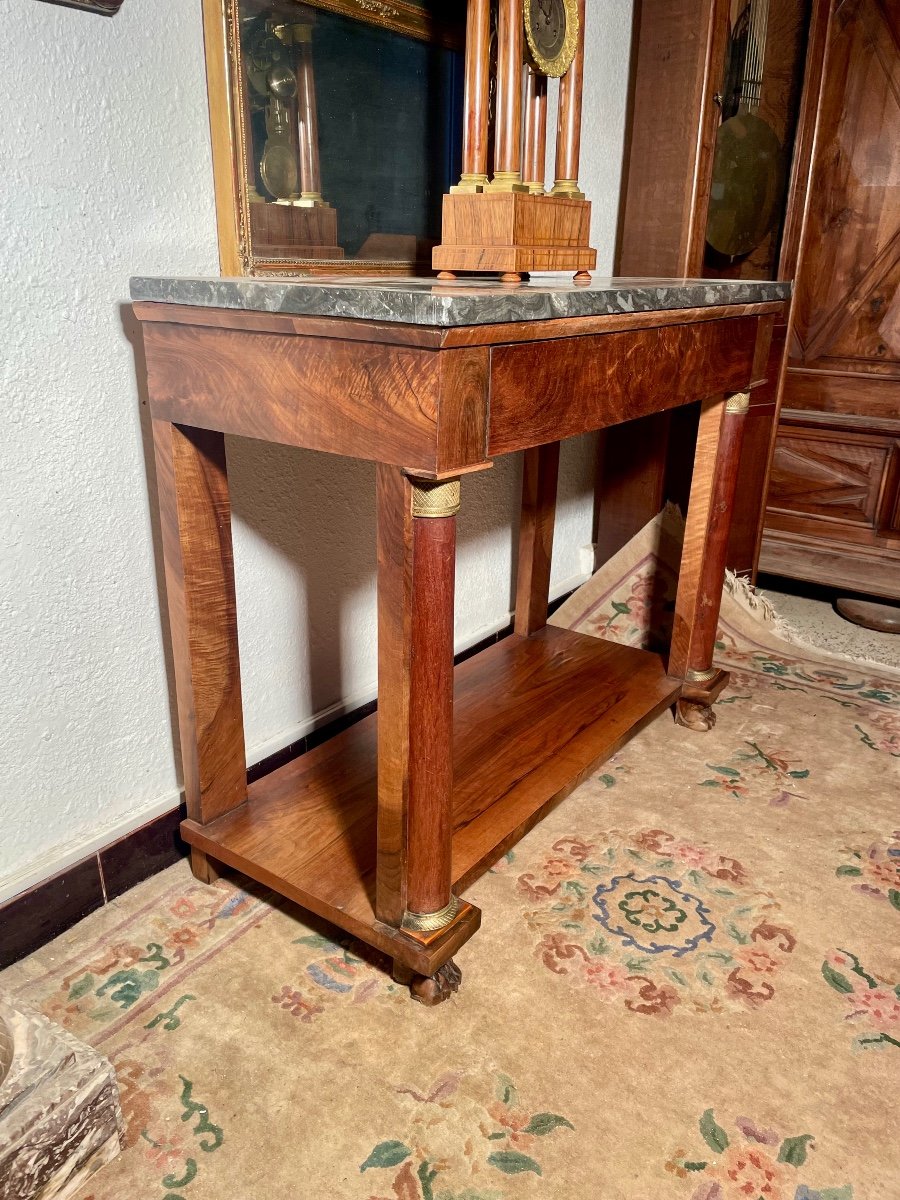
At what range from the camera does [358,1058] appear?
124 cm

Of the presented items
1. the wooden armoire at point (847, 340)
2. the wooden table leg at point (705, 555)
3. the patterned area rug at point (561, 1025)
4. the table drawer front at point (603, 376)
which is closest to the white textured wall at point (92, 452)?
the patterned area rug at point (561, 1025)

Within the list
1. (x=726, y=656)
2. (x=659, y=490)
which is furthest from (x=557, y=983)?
(x=659, y=490)

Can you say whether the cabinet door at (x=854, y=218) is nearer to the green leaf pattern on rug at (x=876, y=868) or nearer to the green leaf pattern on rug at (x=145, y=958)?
the green leaf pattern on rug at (x=876, y=868)

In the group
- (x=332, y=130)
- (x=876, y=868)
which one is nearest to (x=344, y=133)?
(x=332, y=130)

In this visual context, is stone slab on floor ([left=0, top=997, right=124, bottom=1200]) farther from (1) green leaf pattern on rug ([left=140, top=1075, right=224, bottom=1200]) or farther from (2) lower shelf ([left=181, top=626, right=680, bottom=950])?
(2) lower shelf ([left=181, top=626, right=680, bottom=950])

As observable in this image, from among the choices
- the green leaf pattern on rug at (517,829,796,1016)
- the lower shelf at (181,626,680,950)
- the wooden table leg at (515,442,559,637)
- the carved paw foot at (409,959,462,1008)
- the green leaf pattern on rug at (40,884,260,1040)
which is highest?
the wooden table leg at (515,442,559,637)

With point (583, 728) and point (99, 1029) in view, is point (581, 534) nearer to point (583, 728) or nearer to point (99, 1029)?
point (583, 728)

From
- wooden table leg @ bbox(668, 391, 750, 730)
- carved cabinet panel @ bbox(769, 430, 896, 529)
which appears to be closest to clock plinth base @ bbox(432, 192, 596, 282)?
wooden table leg @ bbox(668, 391, 750, 730)

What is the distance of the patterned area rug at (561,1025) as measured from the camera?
1.10m

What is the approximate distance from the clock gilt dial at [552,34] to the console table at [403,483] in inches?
14.8

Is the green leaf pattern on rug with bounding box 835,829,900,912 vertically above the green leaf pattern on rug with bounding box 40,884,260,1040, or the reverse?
the green leaf pattern on rug with bounding box 40,884,260,1040

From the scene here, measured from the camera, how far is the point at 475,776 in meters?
1.70

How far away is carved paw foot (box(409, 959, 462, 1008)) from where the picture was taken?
132 centimetres

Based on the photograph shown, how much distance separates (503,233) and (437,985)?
109 centimetres
